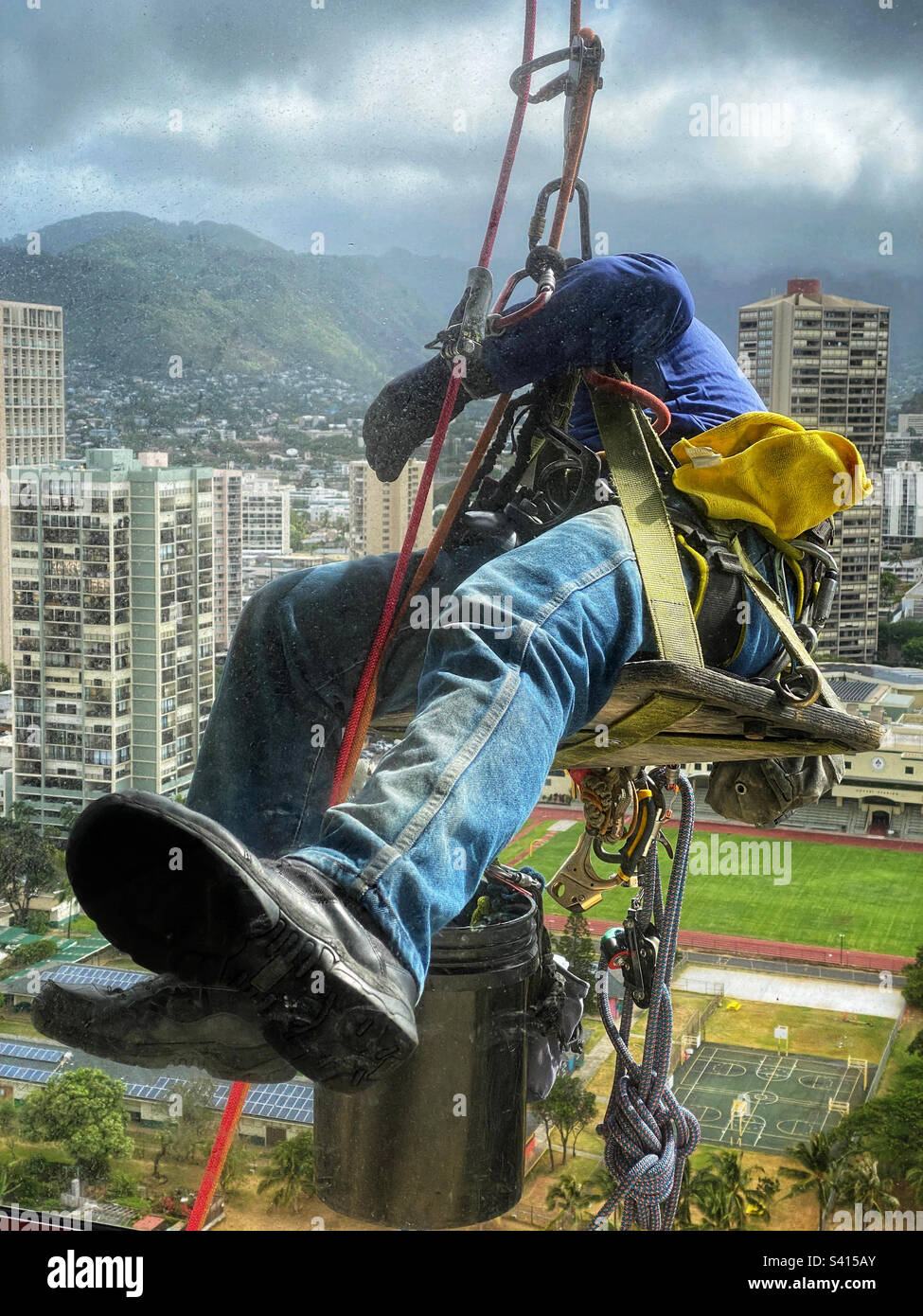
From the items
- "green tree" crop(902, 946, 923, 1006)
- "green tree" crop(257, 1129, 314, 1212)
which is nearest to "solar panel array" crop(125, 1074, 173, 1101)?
"green tree" crop(257, 1129, 314, 1212)

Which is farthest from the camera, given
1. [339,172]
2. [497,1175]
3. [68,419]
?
[68,419]

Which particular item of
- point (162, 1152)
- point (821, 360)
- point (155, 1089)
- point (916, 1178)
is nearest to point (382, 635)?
point (821, 360)

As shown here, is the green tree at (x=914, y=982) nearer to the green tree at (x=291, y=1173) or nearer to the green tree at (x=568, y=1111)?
the green tree at (x=568, y=1111)

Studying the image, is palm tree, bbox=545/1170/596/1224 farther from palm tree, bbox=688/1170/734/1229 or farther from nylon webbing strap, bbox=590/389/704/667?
nylon webbing strap, bbox=590/389/704/667

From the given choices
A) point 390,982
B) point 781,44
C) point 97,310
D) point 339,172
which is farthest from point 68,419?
point 781,44

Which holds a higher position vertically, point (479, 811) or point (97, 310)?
point (97, 310)

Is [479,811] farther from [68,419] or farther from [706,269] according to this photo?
[706,269]
